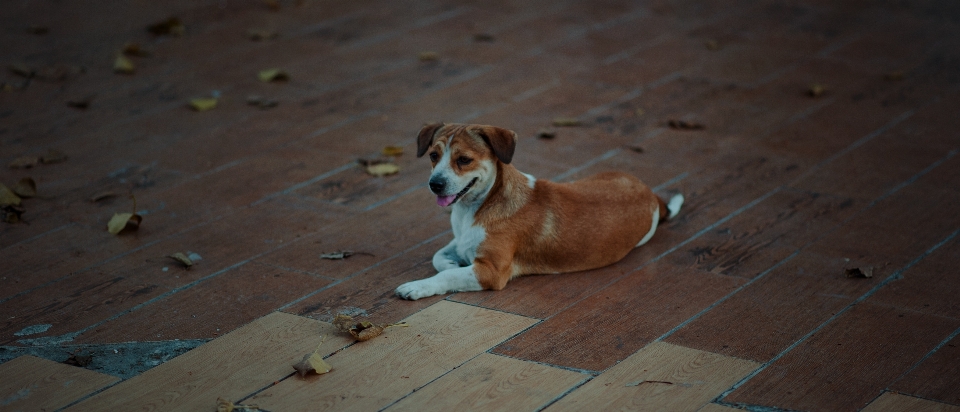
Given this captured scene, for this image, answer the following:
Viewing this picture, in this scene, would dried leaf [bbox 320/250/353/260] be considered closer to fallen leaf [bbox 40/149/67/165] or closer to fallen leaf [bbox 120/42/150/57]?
fallen leaf [bbox 40/149/67/165]

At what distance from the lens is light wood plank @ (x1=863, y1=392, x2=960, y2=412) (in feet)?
9.90

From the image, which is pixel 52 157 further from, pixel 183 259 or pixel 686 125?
pixel 686 125

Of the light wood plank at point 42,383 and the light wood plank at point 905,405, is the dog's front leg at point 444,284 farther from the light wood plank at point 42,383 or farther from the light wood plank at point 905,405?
the light wood plank at point 905,405

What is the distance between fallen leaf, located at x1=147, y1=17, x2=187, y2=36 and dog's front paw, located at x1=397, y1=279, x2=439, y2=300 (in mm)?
4883

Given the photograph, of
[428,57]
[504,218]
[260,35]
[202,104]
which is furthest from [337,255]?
[260,35]

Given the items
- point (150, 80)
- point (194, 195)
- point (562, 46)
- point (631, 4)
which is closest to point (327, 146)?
point (194, 195)

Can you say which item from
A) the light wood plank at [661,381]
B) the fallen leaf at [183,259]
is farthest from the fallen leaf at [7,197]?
the light wood plank at [661,381]

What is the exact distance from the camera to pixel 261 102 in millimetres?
6410

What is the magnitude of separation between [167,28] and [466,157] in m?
4.94

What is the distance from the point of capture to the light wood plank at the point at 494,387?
305 centimetres

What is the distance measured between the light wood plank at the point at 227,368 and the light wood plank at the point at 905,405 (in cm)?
186

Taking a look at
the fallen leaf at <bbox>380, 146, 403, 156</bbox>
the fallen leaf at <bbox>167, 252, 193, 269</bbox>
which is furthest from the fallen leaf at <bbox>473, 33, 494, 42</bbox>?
the fallen leaf at <bbox>167, 252, 193, 269</bbox>

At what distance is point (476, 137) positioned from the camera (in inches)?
154

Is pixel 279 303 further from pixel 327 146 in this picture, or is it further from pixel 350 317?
pixel 327 146
